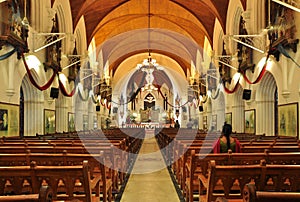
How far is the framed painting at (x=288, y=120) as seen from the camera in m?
11.3

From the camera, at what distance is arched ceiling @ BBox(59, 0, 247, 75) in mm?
21562

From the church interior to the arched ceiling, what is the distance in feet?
0.31

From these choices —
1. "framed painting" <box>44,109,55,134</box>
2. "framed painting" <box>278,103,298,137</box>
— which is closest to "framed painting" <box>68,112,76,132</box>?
"framed painting" <box>44,109,55,134</box>

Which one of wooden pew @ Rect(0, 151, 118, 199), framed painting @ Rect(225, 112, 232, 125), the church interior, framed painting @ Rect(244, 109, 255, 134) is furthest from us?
framed painting @ Rect(225, 112, 232, 125)

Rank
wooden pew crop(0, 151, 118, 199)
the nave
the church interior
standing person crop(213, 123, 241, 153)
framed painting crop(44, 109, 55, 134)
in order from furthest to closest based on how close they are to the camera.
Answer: framed painting crop(44, 109, 55, 134), standing person crop(213, 123, 241, 153), wooden pew crop(0, 151, 118, 199), the church interior, the nave

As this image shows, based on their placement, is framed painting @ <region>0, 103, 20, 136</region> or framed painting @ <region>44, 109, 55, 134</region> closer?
framed painting @ <region>0, 103, 20, 136</region>

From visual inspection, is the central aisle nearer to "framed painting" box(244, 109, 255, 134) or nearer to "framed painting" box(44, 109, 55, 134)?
"framed painting" box(44, 109, 55, 134)

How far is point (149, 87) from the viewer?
3456 cm

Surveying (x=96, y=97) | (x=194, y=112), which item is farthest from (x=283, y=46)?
(x=194, y=112)

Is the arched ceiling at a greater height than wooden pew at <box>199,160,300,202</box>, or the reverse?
the arched ceiling

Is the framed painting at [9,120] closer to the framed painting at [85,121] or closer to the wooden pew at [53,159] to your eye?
the wooden pew at [53,159]

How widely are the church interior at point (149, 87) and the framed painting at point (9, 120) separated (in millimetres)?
63

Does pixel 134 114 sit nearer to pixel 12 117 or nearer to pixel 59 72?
pixel 59 72

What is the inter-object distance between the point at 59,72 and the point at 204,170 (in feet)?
41.9
